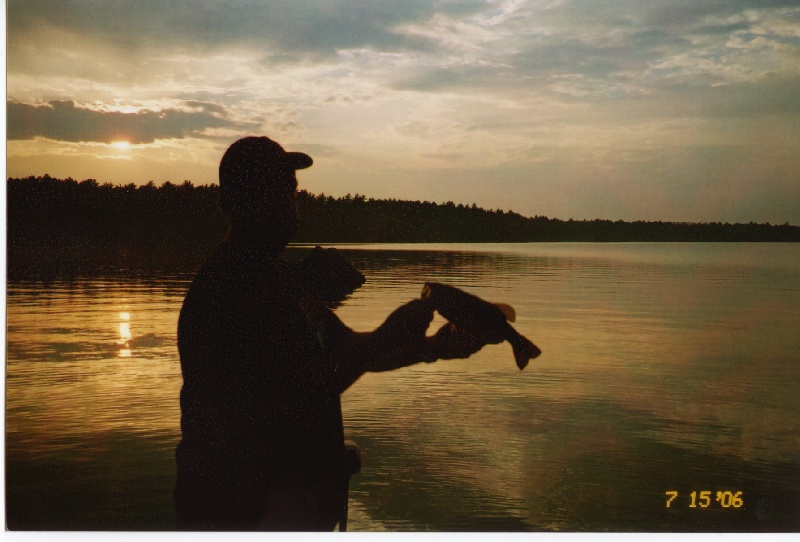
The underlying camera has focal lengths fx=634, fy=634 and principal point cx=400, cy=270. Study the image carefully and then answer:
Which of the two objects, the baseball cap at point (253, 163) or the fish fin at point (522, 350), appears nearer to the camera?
the fish fin at point (522, 350)

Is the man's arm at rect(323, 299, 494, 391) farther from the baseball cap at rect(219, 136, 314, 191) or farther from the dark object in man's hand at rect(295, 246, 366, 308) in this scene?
the baseball cap at rect(219, 136, 314, 191)

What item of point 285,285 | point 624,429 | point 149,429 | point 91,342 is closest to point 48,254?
point 91,342

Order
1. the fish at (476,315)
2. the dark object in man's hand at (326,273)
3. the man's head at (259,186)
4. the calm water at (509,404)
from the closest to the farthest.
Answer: the fish at (476,315)
the man's head at (259,186)
the dark object in man's hand at (326,273)
the calm water at (509,404)

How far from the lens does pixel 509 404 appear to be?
3.05m

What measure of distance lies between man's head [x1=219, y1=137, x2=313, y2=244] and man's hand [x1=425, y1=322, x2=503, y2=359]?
467mm

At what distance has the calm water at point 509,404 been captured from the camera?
2.64 metres

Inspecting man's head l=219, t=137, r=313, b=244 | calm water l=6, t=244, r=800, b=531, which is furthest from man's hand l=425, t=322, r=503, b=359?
calm water l=6, t=244, r=800, b=531

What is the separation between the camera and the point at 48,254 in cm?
274

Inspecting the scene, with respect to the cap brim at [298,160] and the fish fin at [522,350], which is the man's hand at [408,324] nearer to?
the fish fin at [522,350]
